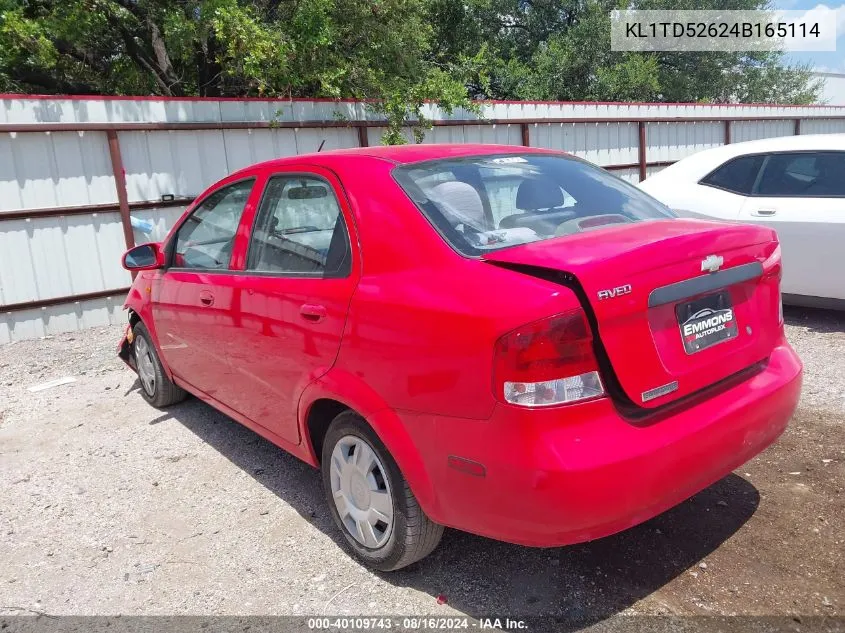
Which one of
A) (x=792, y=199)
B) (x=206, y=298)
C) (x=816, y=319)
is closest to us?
(x=206, y=298)

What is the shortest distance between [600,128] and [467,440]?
1169cm

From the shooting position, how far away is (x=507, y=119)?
11.0 m

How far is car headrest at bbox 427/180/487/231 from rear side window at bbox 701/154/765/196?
13.9 feet

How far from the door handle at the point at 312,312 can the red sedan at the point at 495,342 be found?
2 centimetres

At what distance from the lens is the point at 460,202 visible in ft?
8.93

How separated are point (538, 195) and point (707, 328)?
3.05 ft

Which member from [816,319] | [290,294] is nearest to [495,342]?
[290,294]

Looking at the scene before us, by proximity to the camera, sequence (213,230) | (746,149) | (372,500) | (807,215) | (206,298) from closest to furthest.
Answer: (372,500)
(206,298)
(213,230)
(807,215)
(746,149)

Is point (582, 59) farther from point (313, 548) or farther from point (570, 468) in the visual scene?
point (570, 468)

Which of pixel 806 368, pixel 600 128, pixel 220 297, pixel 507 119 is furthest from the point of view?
pixel 600 128

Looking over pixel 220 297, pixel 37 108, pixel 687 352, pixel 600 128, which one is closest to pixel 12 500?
pixel 220 297

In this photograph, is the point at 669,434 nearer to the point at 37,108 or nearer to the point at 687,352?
the point at 687,352

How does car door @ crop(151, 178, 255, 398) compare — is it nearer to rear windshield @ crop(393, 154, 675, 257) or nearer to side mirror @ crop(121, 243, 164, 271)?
side mirror @ crop(121, 243, 164, 271)

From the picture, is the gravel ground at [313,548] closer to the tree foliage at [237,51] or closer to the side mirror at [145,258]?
the side mirror at [145,258]
